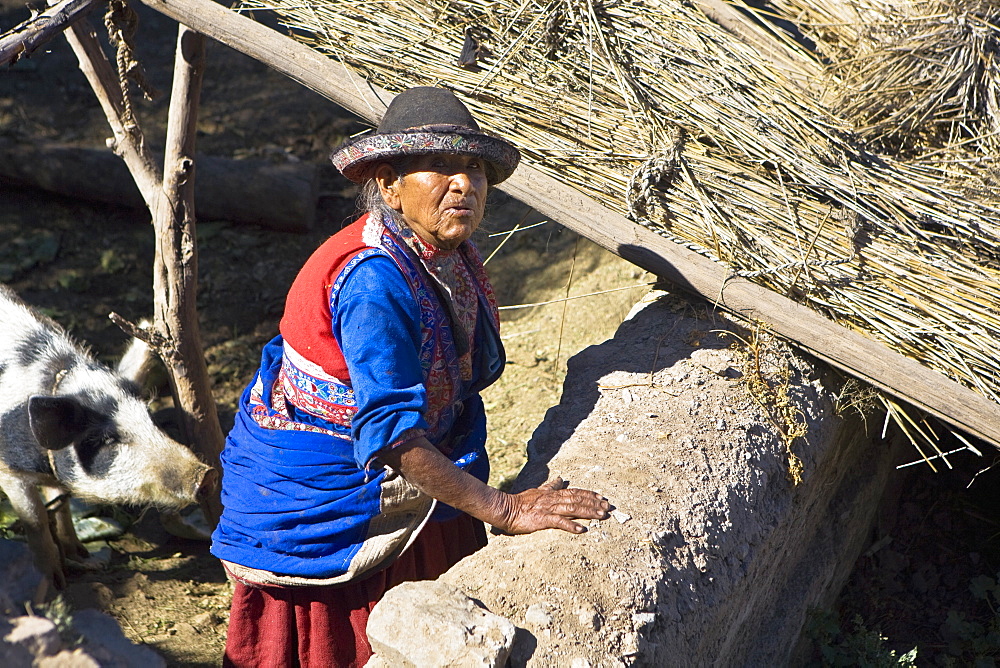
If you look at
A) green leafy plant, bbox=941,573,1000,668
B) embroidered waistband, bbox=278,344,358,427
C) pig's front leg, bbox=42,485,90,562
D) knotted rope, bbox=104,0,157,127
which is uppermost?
knotted rope, bbox=104,0,157,127

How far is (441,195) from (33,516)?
8.45 ft

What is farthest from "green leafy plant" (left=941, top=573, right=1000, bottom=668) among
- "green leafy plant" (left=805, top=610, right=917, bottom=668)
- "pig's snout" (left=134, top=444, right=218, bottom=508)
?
"pig's snout" (left=134, top=444, right=218, bottom=508)

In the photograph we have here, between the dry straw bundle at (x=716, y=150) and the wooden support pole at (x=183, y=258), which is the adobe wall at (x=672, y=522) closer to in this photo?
the dry straw bundle at (x=716, y=150)

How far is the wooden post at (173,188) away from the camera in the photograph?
3348 millimetres

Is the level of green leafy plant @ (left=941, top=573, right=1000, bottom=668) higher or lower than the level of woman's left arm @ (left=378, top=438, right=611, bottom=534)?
lower

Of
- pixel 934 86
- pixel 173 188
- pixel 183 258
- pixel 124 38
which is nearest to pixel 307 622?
pixel 183 258

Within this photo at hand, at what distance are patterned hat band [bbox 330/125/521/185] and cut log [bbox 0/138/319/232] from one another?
395 cm

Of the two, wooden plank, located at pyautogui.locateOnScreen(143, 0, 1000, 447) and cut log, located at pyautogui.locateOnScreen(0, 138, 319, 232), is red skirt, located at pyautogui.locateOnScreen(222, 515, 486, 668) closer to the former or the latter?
wooden plank, located at pyautogui.locateOnScreen(143, 0, 1000, 447)

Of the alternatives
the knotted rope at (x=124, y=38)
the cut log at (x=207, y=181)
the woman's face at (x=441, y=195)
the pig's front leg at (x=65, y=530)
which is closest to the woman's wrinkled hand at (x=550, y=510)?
the woman's face at (x=441, y=195)

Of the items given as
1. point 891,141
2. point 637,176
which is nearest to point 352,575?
point 637,176

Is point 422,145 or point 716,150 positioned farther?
point 716,150

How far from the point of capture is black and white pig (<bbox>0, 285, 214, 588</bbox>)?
339 centimetres

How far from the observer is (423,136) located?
6.47 ft

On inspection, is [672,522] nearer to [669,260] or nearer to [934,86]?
[669,260]
